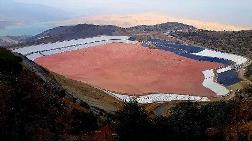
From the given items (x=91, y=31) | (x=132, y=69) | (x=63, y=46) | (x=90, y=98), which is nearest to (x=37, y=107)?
(x=90, y=98)

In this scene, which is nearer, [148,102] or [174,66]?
[148,102]

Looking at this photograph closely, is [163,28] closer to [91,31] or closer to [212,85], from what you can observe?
[91,31]

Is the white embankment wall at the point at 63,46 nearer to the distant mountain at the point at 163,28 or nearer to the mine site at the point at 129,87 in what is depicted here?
the mine site at the point at 129,87

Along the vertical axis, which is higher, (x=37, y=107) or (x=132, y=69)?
(x=37, y=107)

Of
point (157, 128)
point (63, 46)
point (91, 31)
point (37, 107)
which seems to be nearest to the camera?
point (157, 128)

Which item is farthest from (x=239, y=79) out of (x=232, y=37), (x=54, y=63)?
(x=232, y=37)

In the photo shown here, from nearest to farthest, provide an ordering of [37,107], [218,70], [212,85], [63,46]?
[37,107], [212,85], [218,70], [63,46]

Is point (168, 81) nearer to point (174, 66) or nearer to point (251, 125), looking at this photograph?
point (174, 66)

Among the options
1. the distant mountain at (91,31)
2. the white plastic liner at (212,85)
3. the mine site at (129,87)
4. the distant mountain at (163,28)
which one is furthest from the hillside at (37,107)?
the distant mountain at (163,28)
